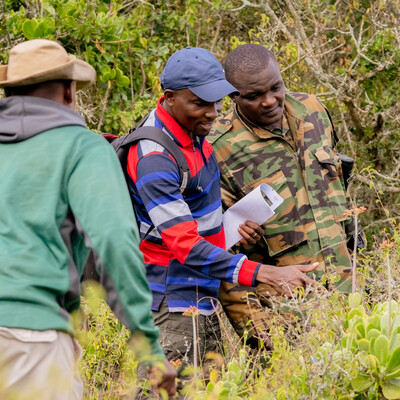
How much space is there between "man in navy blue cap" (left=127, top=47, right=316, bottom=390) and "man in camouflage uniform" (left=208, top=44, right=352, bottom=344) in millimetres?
618

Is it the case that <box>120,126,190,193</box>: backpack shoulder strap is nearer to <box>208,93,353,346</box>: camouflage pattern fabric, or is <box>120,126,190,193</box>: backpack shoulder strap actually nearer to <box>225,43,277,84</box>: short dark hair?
<box>208,93,353,346</box>: camouflage pattern fabric

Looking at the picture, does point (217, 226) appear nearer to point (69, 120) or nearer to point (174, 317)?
point (174, 317)

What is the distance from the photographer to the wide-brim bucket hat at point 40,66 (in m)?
2.55

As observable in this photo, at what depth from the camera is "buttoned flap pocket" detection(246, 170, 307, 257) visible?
4379mm

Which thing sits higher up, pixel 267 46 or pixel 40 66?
pixel 40 66

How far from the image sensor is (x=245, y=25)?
8.49 meters

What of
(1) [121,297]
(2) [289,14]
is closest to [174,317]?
(1) [121,297]

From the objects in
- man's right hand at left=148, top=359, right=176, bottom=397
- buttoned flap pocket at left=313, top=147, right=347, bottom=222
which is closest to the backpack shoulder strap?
buttoned flap pocket at left=313, top=147, right=347, bottom=222

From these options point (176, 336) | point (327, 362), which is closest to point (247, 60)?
point (176, 336)

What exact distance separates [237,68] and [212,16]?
4195 mm

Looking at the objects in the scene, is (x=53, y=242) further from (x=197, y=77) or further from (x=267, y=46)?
(x=267, y=46)

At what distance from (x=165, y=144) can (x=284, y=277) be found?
0.84 m

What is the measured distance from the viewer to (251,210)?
402 cm

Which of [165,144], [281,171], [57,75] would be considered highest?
[57,75]
